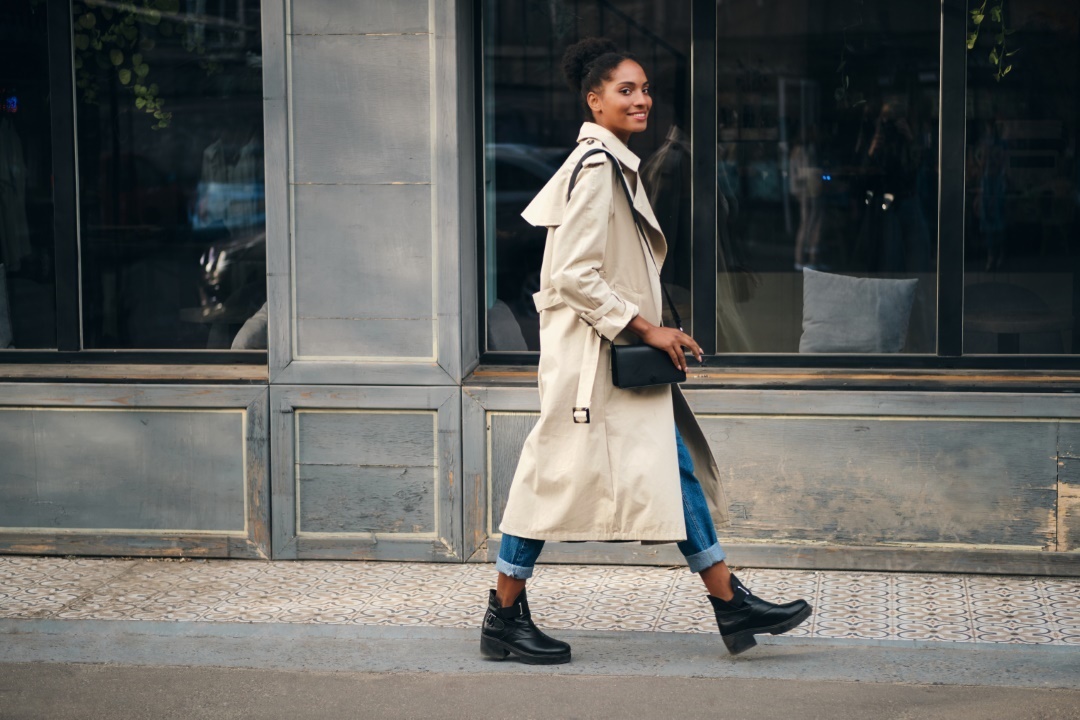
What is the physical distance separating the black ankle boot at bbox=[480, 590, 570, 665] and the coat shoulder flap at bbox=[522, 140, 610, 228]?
129cm

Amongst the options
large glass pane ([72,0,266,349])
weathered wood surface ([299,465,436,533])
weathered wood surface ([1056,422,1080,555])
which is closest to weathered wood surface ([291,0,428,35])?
large glass pane ([72,0,266,349])

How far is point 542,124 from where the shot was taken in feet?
22.5

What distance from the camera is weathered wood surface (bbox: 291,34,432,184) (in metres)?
6.46

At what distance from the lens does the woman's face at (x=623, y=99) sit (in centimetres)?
489

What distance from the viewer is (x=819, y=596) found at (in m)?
5.90

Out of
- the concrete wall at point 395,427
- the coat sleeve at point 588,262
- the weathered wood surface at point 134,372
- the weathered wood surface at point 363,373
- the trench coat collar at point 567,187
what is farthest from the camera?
the weathered wood surface at point 134,372

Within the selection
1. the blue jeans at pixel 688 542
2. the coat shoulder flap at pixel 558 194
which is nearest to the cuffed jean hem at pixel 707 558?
the blue jeans at pixel 688 542

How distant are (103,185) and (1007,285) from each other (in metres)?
4.28

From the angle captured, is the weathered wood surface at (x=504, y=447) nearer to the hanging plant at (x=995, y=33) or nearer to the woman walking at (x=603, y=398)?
the woman walking at (x=603, y=398)

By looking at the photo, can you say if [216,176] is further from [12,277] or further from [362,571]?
[362,571]

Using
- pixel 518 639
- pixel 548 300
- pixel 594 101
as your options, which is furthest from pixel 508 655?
pixel 594 101

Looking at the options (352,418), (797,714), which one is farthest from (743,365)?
(797,714)

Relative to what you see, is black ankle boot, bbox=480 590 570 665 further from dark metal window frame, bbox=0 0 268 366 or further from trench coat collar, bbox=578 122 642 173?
dark metal window frame, bbox=0 0 268 366

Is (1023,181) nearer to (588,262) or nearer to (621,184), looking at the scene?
(621,184)
